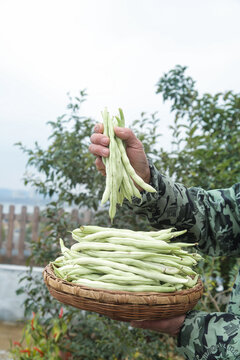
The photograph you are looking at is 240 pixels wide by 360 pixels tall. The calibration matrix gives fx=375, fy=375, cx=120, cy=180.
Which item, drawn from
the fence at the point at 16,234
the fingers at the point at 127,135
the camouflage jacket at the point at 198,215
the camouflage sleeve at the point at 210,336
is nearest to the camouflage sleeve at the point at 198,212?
the camouflage jacket at the point at 198,215

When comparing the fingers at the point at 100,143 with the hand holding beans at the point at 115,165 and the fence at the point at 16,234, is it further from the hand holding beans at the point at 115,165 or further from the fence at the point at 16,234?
the fence at the point at 16,234

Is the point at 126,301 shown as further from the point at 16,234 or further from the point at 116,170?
the point at 16,234

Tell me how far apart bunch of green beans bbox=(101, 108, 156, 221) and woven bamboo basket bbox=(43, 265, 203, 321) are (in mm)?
340

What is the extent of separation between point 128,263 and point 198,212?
65cm

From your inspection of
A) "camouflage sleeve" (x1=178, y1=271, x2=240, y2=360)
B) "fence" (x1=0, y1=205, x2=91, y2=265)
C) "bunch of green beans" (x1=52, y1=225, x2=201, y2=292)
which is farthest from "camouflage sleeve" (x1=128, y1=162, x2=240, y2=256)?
"fence" (x1=0, y1=205, x2=91, y2=265)

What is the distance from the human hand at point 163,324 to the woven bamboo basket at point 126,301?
0.24ft

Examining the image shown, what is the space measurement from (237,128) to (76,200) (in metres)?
1.87

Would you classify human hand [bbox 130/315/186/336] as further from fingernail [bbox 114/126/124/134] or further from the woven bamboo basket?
fingernail [bbox 114/126/124/134]

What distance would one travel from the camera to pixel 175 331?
1543 mm

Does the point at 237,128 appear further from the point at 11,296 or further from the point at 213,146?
the point at 11,296

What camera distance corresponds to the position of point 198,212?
6.43ft

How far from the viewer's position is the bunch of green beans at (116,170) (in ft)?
5.00

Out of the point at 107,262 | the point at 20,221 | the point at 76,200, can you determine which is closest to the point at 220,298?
the point at 76,200

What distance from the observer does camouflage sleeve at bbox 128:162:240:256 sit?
1888mm
